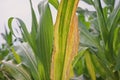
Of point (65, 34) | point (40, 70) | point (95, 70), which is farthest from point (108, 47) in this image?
point (65, 34)

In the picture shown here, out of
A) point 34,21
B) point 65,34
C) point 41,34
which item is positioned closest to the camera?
point 65,34

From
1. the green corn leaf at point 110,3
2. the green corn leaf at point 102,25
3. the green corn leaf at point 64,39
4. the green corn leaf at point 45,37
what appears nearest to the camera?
the green corn leaf at point 64,39

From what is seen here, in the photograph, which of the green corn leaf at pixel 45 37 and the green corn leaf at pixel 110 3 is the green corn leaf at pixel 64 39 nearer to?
the green corn leaf at pixel 45 37

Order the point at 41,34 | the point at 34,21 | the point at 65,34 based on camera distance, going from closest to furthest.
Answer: the point at 65,34
the point at 41,34
the point at 34,21

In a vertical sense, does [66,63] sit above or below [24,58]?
above

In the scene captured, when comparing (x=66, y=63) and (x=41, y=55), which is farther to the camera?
(x=41, y=55)

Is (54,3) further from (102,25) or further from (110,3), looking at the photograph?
(110,3)

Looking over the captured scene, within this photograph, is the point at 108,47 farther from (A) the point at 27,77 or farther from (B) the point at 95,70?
(A) the point at 27,77

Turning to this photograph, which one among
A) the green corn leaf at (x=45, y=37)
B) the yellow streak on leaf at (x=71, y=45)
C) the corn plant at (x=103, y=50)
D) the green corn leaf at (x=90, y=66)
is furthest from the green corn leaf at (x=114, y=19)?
the yellow streak on leaf at (x=71, y=45)
